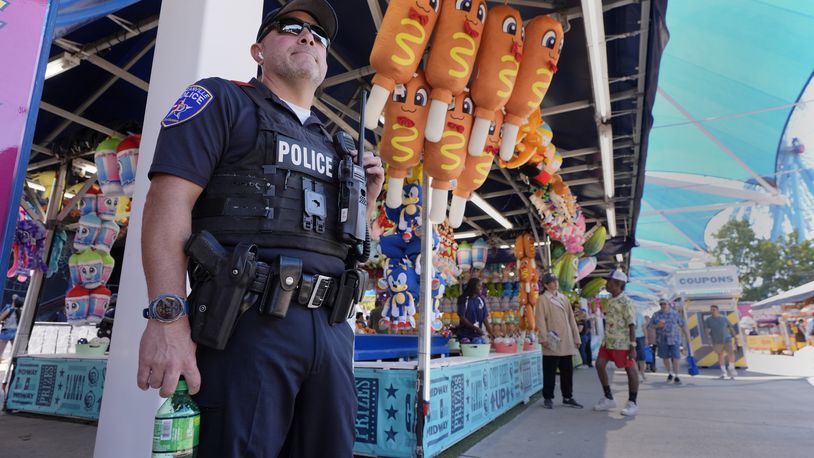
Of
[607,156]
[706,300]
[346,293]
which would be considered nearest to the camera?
[346,293]

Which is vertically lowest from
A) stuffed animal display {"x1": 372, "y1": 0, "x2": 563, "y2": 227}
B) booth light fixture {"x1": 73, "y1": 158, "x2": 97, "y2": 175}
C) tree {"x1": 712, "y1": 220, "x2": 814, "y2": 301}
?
stuffed animal display {"x1": 372, "y1": 0, "x2": 563, "y2": 227}

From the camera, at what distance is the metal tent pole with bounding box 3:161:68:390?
5414mm

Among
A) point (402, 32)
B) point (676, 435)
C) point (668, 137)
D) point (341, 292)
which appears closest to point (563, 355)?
point (676, 435)

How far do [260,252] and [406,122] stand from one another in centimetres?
240

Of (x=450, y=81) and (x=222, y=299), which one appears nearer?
(x=222, y=299)

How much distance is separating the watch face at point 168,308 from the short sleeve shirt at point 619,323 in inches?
213

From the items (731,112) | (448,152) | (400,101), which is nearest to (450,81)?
(400,101)

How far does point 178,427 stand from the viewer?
2.93 ft

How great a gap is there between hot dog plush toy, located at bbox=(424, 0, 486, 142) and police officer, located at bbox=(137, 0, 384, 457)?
1.92 metres

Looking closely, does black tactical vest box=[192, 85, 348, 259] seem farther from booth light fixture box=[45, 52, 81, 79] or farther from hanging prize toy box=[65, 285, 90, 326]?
hanging prize toy box=[65, 285, 90, 326]

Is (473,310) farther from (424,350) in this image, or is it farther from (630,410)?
(424,350)

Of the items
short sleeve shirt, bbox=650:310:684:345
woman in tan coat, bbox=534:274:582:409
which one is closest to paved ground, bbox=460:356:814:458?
woman in tan coat, bbox=534:274:582:409

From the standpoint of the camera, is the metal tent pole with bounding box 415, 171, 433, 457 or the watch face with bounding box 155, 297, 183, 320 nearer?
the watch face with bounding box 155, 297, 183, 320

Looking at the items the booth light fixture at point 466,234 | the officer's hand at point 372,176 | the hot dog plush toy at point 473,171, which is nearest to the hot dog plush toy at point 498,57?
the hot dog plush toy at point 473,171
